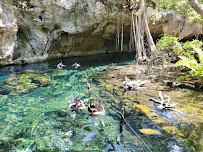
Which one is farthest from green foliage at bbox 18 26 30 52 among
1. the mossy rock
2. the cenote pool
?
the mossy rock

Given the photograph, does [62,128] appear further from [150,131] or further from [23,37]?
[23,37]

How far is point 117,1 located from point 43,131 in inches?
514

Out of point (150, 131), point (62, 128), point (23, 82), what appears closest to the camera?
point (150, 131)

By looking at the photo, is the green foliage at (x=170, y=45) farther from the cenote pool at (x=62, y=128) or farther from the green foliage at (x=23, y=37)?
the green foliage at (x=23, y=37)

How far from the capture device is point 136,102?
6758 millimetres

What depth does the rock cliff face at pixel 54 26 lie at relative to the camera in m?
13.5

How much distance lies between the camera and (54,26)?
52.1 feet

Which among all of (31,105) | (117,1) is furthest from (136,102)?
(117,1)

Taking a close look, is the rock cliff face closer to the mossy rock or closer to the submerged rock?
the submerged rock

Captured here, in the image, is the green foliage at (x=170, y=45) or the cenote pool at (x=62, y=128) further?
the green foliage at (x=170, y=45)

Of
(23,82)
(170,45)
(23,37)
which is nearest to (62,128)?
(23,82)

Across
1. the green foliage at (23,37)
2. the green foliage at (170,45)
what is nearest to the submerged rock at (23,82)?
the green foliage at (23,37)

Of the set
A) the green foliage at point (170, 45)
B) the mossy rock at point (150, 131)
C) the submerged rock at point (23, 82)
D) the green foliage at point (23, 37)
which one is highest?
the green foliage at point (23, 37)

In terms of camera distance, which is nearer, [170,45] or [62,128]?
[62,128]
